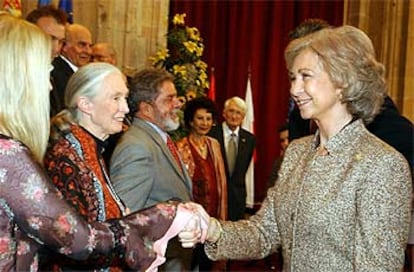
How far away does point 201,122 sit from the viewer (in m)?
5.86

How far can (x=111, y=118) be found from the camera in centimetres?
312

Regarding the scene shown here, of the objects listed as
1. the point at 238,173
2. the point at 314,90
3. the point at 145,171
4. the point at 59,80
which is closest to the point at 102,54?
the point at 59,80

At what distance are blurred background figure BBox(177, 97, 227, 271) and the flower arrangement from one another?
38 cm

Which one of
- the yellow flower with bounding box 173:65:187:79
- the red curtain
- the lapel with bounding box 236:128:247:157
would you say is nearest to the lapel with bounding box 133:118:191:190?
the yellow flower with bounding box 173:65:187:79

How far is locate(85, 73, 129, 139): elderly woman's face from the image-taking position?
309 cm

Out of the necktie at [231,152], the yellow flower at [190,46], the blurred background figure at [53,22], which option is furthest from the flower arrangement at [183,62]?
the blurred background figure at [53,22]

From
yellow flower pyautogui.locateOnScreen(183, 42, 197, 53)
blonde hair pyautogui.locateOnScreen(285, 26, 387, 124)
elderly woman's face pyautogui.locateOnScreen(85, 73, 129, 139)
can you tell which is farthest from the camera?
yellow flower pyautogui.locateOnScreen(183, 42, 197, 53)

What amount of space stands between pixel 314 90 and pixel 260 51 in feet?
26.1

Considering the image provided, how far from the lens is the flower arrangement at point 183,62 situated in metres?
6.35

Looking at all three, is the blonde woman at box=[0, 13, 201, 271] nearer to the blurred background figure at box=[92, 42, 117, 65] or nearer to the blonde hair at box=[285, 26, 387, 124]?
the blonde hair at box=[285, 26, 387, 124]

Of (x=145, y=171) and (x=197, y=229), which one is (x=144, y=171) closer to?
(x=145, y=171)

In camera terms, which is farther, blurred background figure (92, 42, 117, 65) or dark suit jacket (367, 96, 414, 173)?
blurred background figure (92, 42, 117, 65)

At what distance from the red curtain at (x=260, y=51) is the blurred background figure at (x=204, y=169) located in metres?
4.39

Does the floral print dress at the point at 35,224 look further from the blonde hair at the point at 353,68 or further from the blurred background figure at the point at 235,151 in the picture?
the blurred background figure at the point at 235,151
